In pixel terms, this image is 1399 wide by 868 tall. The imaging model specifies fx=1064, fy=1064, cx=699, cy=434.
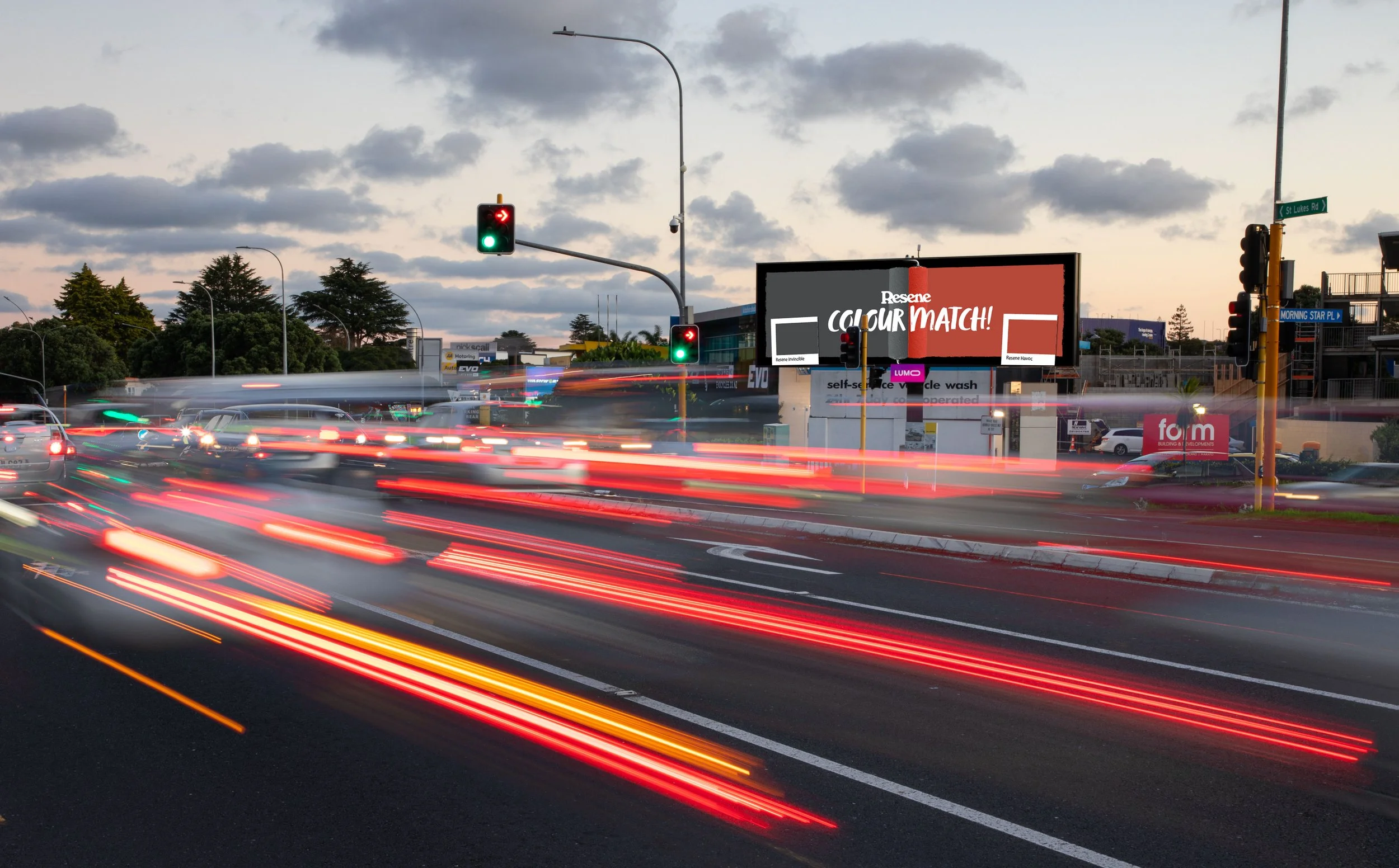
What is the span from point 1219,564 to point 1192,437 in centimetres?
1917

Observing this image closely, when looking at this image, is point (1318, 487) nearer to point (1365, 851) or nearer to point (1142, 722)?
point (1142, 722)

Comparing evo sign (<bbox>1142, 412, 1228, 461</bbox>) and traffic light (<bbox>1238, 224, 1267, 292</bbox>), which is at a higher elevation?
traffic light (<bbox>1238, 224, 1267, 292</bbox>)

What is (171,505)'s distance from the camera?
19297mm

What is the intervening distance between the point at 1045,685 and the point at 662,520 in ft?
38.0

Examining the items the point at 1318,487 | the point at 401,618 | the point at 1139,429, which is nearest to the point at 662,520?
the point at 401,618

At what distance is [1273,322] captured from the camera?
18.0 meters

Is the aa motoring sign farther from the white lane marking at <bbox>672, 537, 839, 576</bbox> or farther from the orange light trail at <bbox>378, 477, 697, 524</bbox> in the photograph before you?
the white lane marking at <bbox>672, 537, 839, 576</bbox>

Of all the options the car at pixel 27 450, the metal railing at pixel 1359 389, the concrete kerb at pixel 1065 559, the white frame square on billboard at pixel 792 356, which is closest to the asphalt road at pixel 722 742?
the concrete kerb at pixel 1065 559

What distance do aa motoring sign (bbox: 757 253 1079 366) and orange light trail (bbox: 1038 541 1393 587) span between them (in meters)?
20.8

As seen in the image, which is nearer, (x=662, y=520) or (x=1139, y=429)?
(x=662, y=520)

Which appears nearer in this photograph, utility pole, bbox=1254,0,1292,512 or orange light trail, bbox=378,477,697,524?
utility pole, bbox=1254,0,1292,512

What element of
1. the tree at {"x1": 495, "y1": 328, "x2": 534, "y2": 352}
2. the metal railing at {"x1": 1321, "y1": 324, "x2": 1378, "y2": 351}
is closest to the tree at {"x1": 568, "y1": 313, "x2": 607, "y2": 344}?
the tree at {"x1": 495, "y1": 328, "x2": 534, "y2": 352}

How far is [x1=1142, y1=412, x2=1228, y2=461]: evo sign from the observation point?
94.1 ft

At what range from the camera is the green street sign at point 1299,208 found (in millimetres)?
16594
